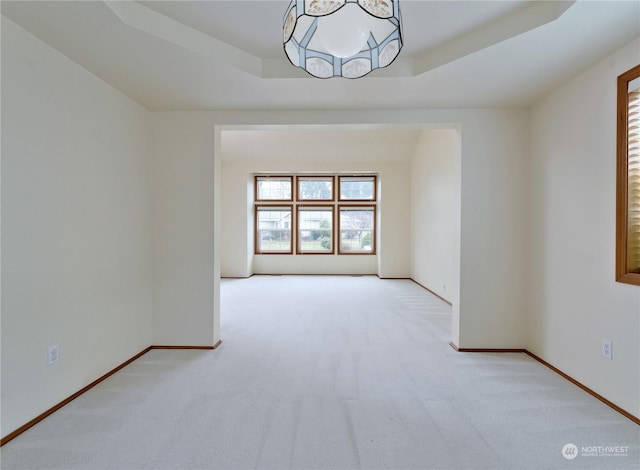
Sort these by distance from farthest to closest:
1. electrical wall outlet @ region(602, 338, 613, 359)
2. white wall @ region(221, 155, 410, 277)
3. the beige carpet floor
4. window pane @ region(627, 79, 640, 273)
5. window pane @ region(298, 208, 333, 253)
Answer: window pane @ region(298, 208, 333, 253), white wall @ region(221, 155, 410, 277), electrical wall outlet @ region(602, 338, 613, 359), window pane @ region(627, 79, 640, 273), the beige carpet floor

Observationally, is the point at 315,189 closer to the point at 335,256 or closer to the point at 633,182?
the point at 335,256

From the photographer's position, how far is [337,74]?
4.63 ft

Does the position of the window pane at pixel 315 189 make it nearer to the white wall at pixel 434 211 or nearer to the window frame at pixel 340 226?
the window frame at pixel 340 226

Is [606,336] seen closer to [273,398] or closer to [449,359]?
[449,359]

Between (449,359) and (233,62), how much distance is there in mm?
2960

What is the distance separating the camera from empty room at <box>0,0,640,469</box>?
1.67 m

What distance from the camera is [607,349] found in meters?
2.07

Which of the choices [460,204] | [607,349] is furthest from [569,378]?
[460,204]

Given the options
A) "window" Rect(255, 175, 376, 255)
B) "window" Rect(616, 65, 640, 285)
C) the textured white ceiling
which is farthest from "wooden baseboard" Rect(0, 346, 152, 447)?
"window" Rect(255, 175, 376, 255)

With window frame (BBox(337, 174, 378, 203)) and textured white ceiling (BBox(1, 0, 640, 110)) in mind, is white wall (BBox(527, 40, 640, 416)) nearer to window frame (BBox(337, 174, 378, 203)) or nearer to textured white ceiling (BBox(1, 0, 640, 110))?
textured white ceiling (BBox(1, 0, 640, 110))

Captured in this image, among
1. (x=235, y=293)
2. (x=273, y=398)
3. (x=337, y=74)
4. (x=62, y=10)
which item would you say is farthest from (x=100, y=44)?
(x=235, y=293)

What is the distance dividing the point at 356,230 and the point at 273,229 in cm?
206

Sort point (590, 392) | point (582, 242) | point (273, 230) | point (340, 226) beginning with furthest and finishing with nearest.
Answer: point (273, 230) → point (340, 226) → point (582, 242) → point (590, 392)

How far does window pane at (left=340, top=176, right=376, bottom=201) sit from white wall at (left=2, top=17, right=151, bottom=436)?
525 centimetres
